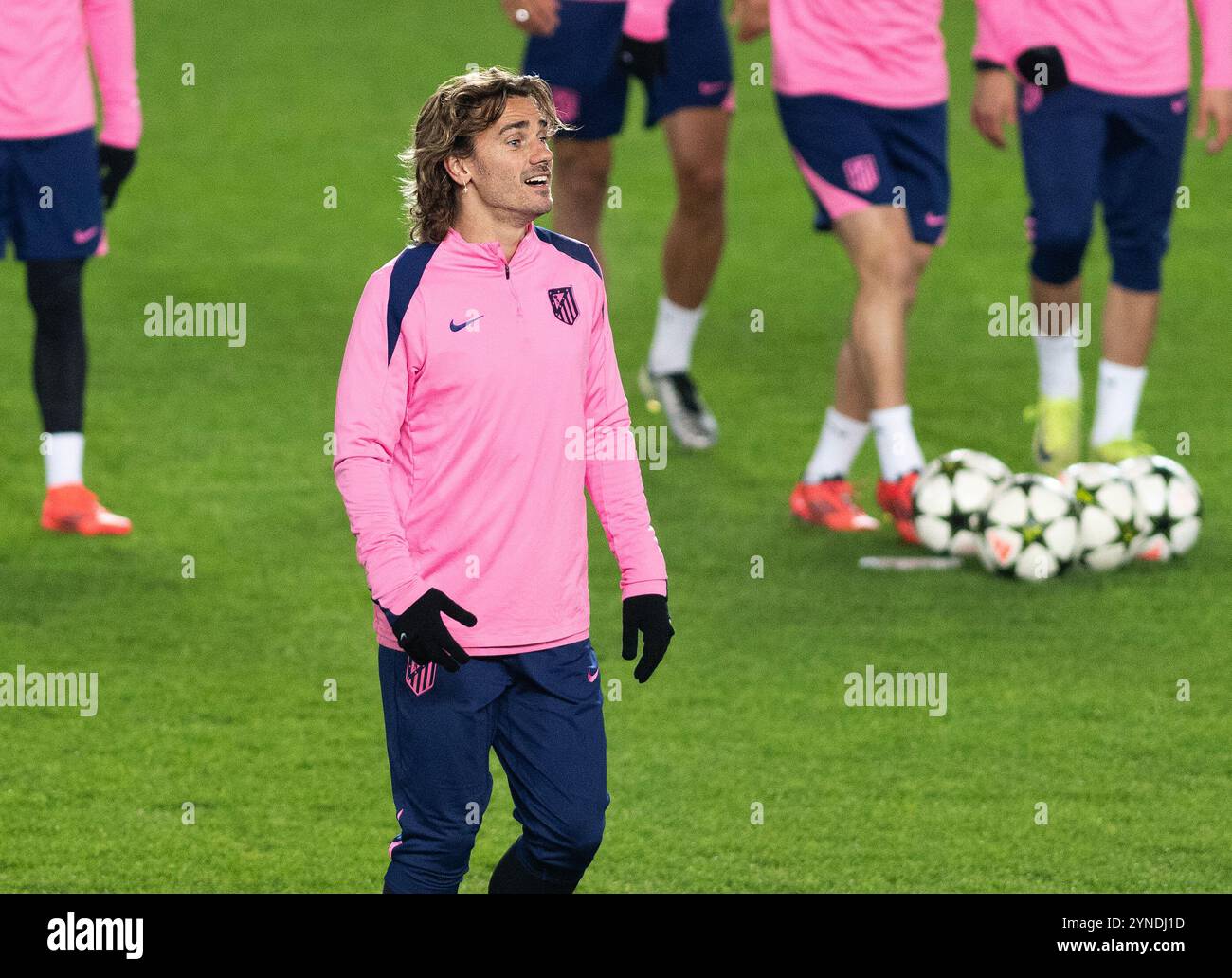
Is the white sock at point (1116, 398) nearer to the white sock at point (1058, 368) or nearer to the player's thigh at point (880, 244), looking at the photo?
the white sock at point (1058, 368)

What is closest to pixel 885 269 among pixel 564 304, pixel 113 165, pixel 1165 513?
pixel 1165 513

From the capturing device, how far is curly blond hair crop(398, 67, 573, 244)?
4238 mm

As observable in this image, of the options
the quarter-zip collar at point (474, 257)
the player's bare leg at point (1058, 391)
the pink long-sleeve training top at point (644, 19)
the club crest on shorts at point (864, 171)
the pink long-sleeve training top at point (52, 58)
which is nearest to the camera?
the quarter-zip collar at point (474, 257)

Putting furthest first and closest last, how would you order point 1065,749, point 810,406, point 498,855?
point 810,406, point 1065,749, point 498,855

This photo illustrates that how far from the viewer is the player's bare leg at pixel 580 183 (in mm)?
9492

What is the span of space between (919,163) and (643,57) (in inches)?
64.4

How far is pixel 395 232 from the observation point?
13445 millimetres

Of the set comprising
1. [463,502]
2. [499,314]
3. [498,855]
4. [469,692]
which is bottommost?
[498,855]

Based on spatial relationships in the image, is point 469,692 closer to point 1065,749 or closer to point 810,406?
point 1065,749

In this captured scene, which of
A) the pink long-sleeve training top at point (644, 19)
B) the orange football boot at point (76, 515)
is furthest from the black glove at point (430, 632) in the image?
the pink long-sleeve training top at point (644, 19)

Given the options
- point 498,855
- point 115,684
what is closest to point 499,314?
point 498,855

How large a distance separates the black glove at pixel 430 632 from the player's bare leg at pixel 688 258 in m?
5.46

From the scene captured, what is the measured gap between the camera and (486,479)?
4156mm

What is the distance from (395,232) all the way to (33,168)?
228 inches
